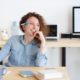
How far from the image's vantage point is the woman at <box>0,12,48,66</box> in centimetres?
210

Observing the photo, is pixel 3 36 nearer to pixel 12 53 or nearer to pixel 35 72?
pixel 12 53

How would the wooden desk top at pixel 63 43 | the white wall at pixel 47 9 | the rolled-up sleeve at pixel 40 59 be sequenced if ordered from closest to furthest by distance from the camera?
the rolled-up sleeve at pixel 40 59
the wooden desk top at pixel 63 43
the white wall at pixel 47 9

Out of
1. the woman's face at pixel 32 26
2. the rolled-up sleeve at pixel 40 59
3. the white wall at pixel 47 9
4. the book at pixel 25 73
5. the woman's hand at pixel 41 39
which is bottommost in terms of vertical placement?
the book at pixel 25 73

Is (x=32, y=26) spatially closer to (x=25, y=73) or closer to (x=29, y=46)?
(x=29, y=46)

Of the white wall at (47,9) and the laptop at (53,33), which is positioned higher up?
the white wall at (47,9)

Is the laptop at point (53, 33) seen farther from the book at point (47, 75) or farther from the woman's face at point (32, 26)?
the book at point (47, 75)

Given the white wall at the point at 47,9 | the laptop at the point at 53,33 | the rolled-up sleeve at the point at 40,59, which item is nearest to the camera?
the rolled-up sleeve at the point at 40,59

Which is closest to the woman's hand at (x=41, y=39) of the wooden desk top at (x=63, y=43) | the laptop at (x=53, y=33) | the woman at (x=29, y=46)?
the woman at (x=29, y=46)

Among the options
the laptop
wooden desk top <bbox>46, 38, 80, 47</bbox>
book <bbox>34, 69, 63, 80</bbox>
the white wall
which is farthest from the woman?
the white wall

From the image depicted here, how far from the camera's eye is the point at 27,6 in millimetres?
3189

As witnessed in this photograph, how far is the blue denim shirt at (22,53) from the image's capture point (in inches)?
82.6

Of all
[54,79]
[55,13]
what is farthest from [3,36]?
[54,79]

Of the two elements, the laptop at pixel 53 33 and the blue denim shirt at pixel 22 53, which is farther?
the laptop at pixel 53 33

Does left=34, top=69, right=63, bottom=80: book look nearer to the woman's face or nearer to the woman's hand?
the woman's hand
